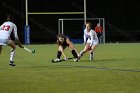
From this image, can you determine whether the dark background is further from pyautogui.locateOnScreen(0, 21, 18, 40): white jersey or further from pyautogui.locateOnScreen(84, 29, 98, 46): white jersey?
pyautogui.locateOnScreen(0, 21, 18, 40): white jersey

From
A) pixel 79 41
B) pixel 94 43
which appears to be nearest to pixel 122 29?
pixel 79 41

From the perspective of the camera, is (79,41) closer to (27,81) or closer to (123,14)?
(123,14)

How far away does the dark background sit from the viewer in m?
43.3

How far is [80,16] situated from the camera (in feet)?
148

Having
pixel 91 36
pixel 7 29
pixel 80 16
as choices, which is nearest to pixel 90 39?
pixel 91 36

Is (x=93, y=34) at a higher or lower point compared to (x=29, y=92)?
higher

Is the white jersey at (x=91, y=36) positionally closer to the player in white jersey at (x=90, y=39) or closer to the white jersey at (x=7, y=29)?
the player in white jersey at (x=90, y=39)

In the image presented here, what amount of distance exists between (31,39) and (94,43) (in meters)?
23.4

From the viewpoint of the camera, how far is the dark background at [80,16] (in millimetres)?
43312

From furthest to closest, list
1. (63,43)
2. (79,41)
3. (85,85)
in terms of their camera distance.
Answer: (79,41) → (63,43) → (85,85)

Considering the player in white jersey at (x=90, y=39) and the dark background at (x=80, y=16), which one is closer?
the player in white jersey at (x=90, y=39)

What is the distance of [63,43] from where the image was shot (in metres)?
19.7

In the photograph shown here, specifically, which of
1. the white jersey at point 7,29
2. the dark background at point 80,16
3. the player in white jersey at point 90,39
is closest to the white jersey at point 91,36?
the player in white jersey at point 90,39

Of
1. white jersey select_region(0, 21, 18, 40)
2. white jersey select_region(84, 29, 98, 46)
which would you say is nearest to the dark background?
white jersey select_region(84, 29, 98, 46)
